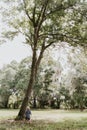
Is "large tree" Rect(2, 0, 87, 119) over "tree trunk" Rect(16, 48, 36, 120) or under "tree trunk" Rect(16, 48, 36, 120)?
over

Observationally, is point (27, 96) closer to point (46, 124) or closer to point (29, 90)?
point (29, 90)

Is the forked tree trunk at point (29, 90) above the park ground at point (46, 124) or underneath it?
above

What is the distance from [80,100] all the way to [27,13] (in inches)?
2012

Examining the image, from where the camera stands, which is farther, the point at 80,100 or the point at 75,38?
the point at 80,100

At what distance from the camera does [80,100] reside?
267 ft

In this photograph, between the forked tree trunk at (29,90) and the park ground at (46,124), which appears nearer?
the park ground at (46,124)

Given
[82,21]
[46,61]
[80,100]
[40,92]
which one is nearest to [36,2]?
[82,21]

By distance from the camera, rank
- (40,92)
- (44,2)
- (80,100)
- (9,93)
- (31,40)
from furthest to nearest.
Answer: (9,93) → (40,92) → (80,100) → (31,40) → (44,2)

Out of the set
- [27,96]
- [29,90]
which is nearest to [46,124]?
[27,96]

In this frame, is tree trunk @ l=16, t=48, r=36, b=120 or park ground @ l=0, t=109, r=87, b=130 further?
tree trunk @ l=16, t=48, r=36, b=120

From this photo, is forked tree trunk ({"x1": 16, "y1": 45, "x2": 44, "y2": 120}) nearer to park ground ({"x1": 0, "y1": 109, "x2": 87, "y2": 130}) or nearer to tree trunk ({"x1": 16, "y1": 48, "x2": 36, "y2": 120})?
tree trunk ({"x1": 16, "y1": 48, "x2": 36, "y2": 120})

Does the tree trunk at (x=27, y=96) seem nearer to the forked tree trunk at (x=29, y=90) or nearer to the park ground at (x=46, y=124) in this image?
the forked tree trunk at (x=29, y=90)

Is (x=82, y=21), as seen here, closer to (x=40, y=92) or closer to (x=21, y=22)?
(x=21, y=22)

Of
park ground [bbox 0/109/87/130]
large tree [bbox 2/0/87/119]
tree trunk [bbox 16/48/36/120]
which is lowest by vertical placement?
park ground [bbox 0/109/87/130]
